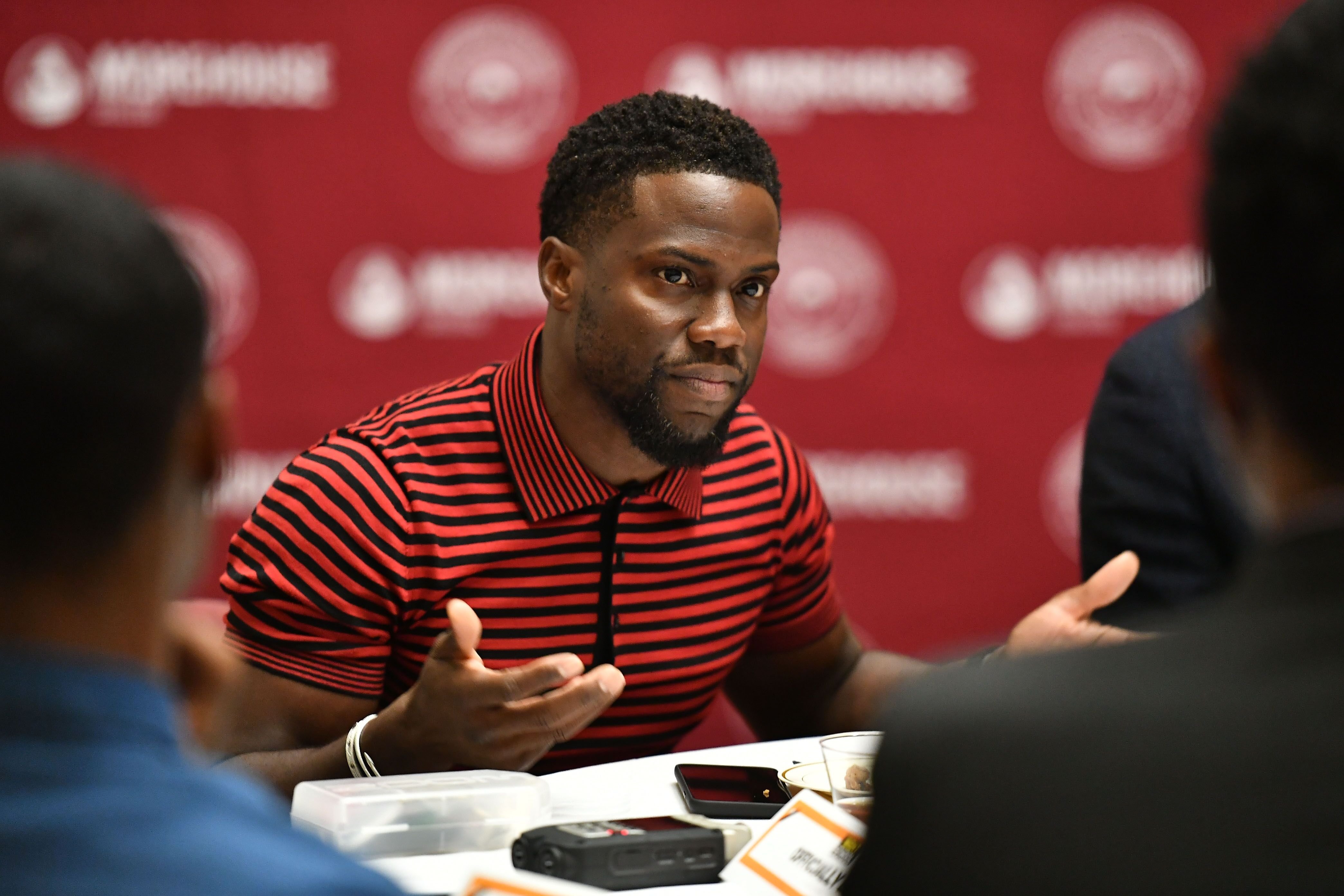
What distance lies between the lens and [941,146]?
3.00m

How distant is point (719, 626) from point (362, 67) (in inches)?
69.0

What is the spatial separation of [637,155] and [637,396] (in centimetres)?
36

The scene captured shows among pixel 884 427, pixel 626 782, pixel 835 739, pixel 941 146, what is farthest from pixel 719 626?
pixel 941 146

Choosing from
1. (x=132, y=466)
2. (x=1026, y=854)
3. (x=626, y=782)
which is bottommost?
(x=626, y=782)

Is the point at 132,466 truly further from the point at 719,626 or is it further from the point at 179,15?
the point at 179,15

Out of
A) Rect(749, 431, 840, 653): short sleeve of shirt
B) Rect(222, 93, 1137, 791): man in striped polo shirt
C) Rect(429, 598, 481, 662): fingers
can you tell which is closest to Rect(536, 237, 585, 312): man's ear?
Rect(222, 93, 1137, 791): man in striped polo shirt

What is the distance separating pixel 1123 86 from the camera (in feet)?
9.83

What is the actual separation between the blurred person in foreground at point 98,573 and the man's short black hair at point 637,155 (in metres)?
1.27

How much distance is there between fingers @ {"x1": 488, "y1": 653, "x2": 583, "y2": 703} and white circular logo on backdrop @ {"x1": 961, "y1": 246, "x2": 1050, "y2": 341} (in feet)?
6.33

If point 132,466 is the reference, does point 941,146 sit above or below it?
above

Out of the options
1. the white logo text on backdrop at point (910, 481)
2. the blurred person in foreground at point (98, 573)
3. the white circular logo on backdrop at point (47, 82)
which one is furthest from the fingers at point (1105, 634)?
the white circular logo on backdrop at point (47, 82)

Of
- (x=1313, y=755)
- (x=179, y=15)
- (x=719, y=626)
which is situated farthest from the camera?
(x=179, y=15)

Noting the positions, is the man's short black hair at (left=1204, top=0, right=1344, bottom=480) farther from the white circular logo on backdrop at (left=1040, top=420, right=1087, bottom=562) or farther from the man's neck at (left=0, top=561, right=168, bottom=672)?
the white circular logo on backdrop at (left=1040, top=420, right=1087, bottom=562)

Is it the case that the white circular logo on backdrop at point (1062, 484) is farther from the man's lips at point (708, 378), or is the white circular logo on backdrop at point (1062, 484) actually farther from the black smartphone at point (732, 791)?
the black smartphone at point (732, 791)
